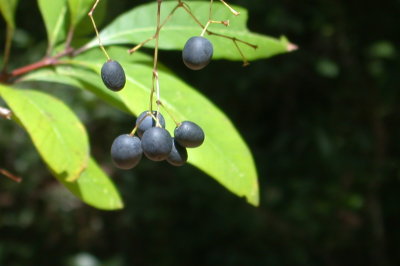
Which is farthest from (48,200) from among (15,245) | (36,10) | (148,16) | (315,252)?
(148,16)

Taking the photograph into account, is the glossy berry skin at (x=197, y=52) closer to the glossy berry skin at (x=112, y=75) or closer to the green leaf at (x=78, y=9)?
the glossy berry skin at (x=112, y=75)

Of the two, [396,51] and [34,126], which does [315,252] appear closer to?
[396,51]

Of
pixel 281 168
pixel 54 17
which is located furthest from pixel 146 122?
pixel 281 168

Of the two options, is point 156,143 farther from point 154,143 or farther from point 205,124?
point 205,124

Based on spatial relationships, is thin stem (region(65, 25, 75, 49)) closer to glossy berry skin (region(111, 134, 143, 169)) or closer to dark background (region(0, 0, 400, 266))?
glossy berry skin (region(111, 134, 143, 169))

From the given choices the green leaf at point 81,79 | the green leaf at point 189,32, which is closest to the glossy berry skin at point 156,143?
the green leaf at point 81,79

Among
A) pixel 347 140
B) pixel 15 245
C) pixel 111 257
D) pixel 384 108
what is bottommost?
pixel 15 245
